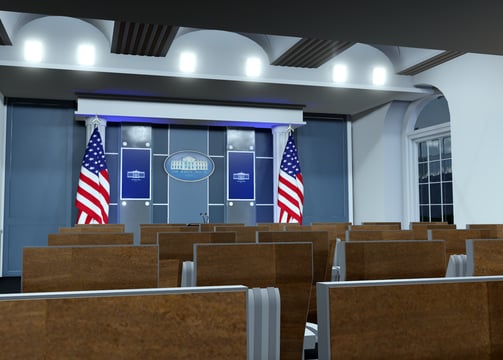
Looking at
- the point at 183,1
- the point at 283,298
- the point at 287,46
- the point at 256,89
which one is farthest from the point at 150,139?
the point at 283,298

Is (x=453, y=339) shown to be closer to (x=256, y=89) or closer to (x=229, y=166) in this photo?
(x=256, y=89)

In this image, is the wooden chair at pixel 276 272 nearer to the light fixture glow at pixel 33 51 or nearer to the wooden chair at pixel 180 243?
the wooden chair at pixel 180 243

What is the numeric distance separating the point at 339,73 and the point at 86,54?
4.50m

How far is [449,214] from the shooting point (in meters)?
10.3

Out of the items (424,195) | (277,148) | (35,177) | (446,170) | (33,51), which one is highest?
(33,51)

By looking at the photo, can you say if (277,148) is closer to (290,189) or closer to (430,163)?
(290,189)

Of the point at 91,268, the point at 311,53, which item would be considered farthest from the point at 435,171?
the point at 91,268

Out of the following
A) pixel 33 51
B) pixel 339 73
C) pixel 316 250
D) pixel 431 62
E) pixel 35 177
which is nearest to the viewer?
pixel 316 250

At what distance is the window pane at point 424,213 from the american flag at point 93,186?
21.5 feet

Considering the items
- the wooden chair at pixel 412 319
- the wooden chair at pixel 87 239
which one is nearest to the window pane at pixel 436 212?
the wooden chair at pixel 87 239

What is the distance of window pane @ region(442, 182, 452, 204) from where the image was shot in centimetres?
1018

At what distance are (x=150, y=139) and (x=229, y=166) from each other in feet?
5.76

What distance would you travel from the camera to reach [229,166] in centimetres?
1130

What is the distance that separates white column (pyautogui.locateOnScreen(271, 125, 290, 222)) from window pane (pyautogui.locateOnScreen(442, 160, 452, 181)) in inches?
127
